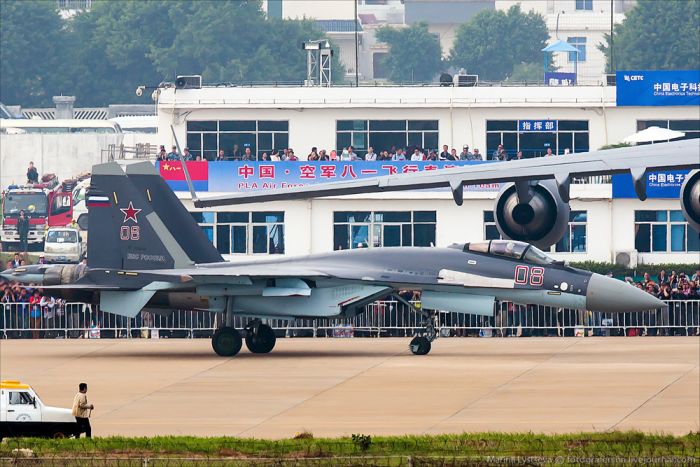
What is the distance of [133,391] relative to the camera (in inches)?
1145

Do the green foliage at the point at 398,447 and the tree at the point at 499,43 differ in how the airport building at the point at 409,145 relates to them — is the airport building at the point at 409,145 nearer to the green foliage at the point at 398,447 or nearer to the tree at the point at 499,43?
the green foliage at the point at 398,447

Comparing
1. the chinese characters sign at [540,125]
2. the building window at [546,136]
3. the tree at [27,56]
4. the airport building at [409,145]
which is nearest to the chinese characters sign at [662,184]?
the airport building at [409,145]

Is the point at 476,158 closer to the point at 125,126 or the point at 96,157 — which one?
the point at 96,157

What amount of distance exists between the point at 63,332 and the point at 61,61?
105 meters

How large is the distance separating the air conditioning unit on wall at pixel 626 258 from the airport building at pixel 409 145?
62 mm

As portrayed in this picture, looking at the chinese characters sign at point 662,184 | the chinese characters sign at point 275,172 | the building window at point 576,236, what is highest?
the chinese characters sign at point 275,172

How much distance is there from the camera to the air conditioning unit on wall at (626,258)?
51.5 m

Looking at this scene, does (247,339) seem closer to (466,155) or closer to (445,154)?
(445,154)

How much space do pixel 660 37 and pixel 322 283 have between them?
362ft

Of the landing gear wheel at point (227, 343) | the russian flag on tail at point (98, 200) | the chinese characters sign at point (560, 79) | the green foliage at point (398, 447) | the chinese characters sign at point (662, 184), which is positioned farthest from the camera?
the chinese characters sign at point (560, 79)

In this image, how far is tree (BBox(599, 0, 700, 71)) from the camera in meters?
138

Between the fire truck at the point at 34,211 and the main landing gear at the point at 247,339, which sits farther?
the fire truck at the point at 34,211

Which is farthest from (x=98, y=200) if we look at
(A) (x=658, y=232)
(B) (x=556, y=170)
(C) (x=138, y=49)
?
(C) (x=138, y=49)

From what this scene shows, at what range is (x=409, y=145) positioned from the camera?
54.4m
